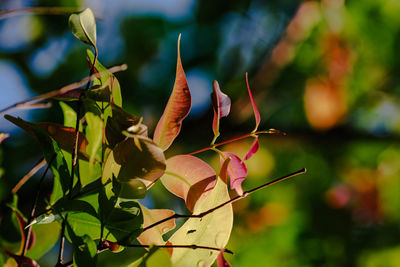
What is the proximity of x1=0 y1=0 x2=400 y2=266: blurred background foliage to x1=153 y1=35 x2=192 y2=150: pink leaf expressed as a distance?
1104 millimetres

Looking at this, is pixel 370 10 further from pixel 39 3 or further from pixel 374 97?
pixel 39 3

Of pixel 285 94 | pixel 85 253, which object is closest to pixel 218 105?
pixel 85 253

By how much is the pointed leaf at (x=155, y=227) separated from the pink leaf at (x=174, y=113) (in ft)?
0.16

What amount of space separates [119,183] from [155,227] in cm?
5

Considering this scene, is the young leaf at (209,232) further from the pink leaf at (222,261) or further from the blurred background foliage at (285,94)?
the blurred background foliage at (285,94)

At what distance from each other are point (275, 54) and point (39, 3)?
3.07ft

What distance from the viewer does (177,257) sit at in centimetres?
28

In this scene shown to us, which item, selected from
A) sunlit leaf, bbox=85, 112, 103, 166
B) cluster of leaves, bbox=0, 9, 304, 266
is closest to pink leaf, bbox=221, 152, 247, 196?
cluster of leaves, bbox=0, 9, 304, 266

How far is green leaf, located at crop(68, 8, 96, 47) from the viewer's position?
279 millimetres

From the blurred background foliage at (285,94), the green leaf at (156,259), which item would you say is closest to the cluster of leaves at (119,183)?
the green leaf at (156,259)

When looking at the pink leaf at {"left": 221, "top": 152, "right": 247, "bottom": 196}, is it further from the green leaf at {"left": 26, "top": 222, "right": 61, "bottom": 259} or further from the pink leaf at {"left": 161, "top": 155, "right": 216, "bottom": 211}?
the green leaf at {"left": 26, "top": 222, "right": 61, "bottom": 259}

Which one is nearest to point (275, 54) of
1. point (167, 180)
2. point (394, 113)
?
point (394, 113)

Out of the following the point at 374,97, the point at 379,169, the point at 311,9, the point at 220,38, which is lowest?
the point at 379,169

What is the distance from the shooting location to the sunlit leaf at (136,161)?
0.85ft
